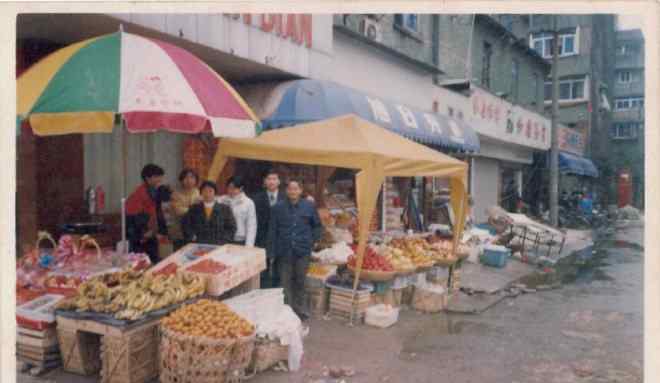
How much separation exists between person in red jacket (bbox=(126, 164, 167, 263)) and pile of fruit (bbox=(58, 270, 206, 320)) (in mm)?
1372

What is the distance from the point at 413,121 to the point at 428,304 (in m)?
5.06

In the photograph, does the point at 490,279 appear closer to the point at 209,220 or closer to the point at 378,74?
the point at 378,74

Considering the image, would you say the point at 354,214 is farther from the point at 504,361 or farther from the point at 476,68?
the point at 476,68

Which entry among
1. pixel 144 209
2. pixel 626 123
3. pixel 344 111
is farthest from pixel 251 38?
pixel 626 123

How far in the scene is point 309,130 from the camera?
741 centimetres

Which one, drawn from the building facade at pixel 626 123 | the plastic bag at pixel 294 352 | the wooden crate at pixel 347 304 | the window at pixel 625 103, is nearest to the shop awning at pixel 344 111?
the wooden crate at pixel 347 304

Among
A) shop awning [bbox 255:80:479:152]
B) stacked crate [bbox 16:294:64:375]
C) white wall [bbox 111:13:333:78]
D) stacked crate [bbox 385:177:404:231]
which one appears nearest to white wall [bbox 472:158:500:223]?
stacked crate [bbox 385:177:404:231]

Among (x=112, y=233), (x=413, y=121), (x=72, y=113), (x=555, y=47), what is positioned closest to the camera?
(x=72, y=113)

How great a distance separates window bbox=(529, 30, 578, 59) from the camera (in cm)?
3039

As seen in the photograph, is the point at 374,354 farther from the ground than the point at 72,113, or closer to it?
closer to it

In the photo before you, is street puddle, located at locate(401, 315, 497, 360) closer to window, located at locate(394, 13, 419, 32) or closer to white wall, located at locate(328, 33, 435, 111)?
white wall, located at locate(328, 33, 435, 111)

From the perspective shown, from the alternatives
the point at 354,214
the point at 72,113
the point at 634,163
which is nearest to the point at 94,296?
the point at 72,113

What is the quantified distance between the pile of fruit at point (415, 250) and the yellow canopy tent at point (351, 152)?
1.37m

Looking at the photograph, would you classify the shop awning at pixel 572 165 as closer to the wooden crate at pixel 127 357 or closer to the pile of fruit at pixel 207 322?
the pile of fruit at pixel 207 322
